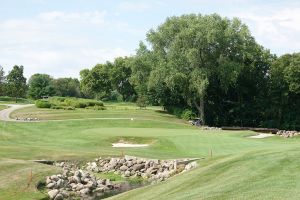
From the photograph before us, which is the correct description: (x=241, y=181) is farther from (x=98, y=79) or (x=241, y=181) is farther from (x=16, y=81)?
(x=98, y=79)

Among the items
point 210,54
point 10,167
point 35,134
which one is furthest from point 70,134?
point 210,54

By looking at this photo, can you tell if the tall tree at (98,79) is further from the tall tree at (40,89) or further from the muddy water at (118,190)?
the muddy water at (118,190)

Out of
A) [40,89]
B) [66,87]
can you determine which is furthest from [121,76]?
[66,87]

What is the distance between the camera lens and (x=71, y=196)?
2383 centimetres

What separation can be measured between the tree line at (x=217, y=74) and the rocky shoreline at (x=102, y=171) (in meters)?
37.7

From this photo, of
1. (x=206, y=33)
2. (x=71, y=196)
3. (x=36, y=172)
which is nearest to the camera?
(x=71, y=196)

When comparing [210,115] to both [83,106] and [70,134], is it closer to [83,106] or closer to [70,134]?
[83,106]

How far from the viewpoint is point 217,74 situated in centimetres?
7138

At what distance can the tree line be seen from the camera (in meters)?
69.5

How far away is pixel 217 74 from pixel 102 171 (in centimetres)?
Result: 4318

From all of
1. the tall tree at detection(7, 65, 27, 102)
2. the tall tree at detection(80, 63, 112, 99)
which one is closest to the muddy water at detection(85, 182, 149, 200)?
the tall tree at detection(7, 65, 27, 102)

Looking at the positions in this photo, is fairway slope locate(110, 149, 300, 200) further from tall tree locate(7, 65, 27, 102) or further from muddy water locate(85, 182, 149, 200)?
tall tree locate(7, 65, 27, 102)

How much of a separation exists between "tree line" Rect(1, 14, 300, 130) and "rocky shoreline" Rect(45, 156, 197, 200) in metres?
37.7

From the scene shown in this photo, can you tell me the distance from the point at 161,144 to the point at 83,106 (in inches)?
1961
